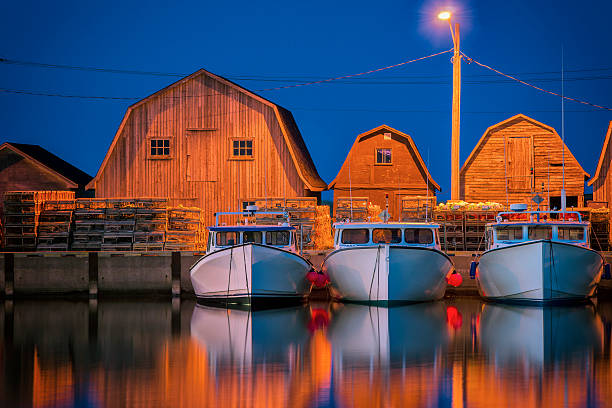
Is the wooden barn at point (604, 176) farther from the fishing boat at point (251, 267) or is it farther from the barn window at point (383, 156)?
the fishing boat at point (251, 267)

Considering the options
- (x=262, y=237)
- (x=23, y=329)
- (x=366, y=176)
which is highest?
(x=366, y=176)

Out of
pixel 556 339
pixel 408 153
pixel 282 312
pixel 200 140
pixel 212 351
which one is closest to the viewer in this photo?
pixel 212 351

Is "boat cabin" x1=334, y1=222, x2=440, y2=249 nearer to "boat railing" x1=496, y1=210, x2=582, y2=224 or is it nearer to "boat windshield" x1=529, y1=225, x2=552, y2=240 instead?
"boat railing" x1=496, y1=210, x2=582, y2=224

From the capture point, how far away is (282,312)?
75.0 ft

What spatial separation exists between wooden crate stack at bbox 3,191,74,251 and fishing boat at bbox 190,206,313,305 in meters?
9.70

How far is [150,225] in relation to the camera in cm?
3092

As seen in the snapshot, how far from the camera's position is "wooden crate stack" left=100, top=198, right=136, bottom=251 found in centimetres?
3056

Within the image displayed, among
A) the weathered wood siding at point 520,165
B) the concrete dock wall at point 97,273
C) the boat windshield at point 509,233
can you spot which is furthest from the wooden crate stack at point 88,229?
the weathered wood siding at point 520,165

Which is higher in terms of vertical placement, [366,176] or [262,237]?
[366,176]

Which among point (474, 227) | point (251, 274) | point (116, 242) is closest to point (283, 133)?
point (116, 242)

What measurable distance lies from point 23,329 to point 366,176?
24036 millimetres

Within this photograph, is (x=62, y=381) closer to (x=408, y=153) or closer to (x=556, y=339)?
(x=556, y=339)

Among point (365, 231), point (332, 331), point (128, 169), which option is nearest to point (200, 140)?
point (128, 169)

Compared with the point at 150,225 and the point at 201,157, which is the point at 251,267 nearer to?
the point at 150,225
